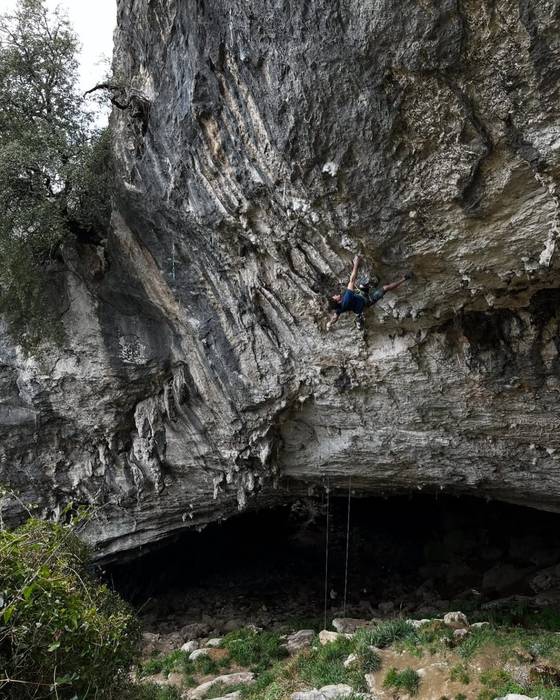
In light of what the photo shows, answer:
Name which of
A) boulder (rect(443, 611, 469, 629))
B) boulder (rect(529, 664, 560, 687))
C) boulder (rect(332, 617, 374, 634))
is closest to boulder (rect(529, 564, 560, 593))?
boulder (rect(443, 611, 469, 629))

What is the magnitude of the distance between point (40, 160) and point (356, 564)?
15.8 metres

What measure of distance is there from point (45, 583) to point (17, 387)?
9105 millimetres

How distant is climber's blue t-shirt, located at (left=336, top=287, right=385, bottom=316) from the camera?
25.6 ft

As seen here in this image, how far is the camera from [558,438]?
32.1 feet

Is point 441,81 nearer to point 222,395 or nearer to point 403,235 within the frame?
point 403,235

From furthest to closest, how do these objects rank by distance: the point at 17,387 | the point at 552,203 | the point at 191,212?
the point at 17,387 → the point at 191,212 → the point at 552,203

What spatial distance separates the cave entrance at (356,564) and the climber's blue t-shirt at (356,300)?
10.2 m

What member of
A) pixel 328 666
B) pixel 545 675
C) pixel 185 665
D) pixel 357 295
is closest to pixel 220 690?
pixel 185 665

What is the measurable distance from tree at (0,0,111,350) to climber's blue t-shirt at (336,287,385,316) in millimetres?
6232

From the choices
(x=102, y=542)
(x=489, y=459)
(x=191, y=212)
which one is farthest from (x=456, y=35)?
(x=102, y=542)

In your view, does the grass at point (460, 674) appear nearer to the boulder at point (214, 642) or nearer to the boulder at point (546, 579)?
the boulder at point (214, 642)

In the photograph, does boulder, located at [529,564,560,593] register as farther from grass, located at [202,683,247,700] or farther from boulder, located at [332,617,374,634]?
grass, located at [202,683,247,700]

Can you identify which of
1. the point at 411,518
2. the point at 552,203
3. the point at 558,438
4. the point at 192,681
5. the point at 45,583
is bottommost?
the point at 192,681

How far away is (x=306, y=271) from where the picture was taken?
8.91 meters
